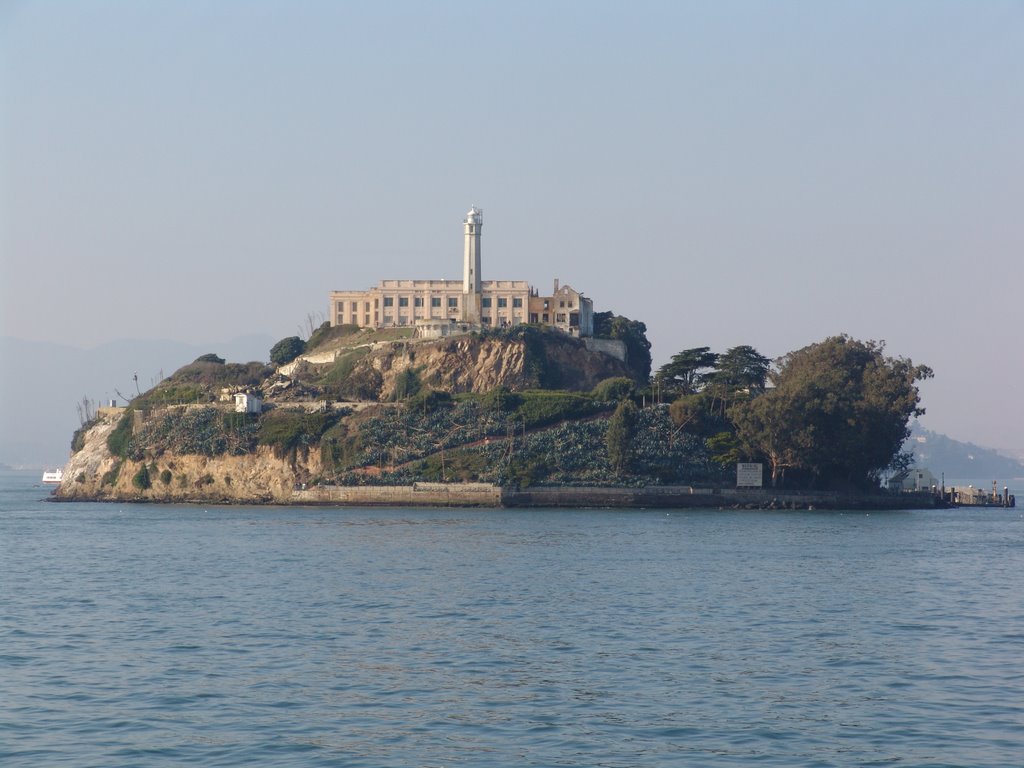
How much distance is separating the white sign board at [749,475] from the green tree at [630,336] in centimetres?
3658

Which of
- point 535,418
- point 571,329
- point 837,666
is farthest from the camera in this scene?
point 571,329

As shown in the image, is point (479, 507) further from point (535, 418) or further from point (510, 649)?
point (510, 649)

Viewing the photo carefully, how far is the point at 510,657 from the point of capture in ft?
96.4

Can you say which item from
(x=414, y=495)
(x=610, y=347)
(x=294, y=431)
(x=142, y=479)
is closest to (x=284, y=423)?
(x=294, y=431)

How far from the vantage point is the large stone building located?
139625 millimetres

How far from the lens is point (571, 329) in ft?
460

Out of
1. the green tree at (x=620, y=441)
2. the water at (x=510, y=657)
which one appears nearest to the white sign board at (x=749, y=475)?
the green tree at (x=620, y=441)

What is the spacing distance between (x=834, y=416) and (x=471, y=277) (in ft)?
160

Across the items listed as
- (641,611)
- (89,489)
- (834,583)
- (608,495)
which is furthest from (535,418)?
(641,611)

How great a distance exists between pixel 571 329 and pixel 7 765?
122 m

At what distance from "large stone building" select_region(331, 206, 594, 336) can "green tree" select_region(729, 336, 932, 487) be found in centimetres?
3228

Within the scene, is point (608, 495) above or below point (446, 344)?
below

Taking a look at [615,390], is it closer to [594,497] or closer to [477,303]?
[594,497]

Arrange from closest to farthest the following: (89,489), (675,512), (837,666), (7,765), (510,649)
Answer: (7,765) < (837,666) < (510,649) < (675,512) < (89,489)
